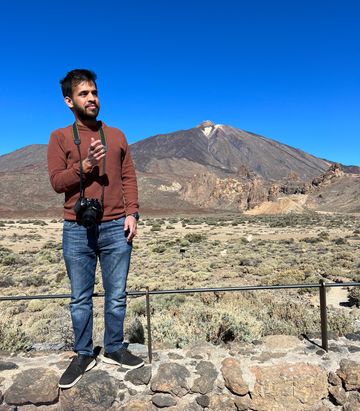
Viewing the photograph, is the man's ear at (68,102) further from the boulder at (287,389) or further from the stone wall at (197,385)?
the boulder at (287,389)

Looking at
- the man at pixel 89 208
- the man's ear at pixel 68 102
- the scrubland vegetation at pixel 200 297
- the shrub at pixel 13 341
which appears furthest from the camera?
the scrubland vegetation at pixel 200 297

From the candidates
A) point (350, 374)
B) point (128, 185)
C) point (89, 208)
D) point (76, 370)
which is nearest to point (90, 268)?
point (89, 208)

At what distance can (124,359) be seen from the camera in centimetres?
331

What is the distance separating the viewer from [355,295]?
9.43 meters

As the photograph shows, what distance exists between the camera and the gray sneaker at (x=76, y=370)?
3084 mm

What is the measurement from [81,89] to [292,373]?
2948 mm

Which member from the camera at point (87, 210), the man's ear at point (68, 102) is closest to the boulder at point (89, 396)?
the camera at point (87, 210)

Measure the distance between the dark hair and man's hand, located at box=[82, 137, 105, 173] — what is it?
1.95 feet

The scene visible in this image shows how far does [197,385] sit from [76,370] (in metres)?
1.03

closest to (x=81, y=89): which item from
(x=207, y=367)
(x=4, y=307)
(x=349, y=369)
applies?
(x=207, y=367)

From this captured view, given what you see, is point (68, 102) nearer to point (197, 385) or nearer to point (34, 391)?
point (34, 391)

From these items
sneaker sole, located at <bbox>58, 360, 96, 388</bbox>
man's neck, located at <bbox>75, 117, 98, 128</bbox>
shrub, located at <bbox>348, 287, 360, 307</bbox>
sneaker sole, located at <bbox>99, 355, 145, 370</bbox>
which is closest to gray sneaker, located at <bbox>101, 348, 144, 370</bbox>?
sneaker sole, located at <bbox>99, 355, 145, 370</bbox>

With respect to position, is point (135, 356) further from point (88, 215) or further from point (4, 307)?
point (4, 307)

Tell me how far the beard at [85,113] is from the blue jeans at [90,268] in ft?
2.74
